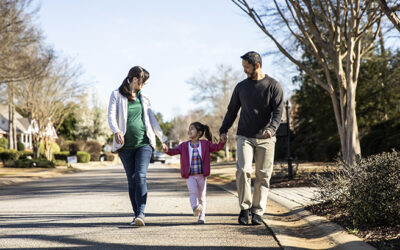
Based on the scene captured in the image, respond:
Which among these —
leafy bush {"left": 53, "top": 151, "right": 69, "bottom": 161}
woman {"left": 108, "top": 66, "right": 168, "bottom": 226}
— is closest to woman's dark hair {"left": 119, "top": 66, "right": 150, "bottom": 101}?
woman {"left": 108, "top": 66, "right": 168, "bottom": 226}

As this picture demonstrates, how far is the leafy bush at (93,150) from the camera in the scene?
175 ft

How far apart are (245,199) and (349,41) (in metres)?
8.89

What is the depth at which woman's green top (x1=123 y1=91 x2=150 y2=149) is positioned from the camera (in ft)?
21.0

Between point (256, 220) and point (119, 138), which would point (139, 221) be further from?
point (256, 220)

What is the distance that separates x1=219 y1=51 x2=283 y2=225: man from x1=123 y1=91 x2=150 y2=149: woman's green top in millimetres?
1285

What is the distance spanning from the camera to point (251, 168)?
6316 millimetres

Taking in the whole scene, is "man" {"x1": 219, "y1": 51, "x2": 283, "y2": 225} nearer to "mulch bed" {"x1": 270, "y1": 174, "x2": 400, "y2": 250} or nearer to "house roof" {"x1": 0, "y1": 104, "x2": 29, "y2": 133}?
"mulch bed" {"x1": 270, "y1": 174, "x2": 400, "y2": 250}

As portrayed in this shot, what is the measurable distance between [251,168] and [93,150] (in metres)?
48.8

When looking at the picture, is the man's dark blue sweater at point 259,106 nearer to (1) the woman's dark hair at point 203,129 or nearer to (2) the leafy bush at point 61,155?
(1) the woman's dark hair at point 203,129

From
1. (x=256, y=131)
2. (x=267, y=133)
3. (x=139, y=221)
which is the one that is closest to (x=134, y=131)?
(x=139, y=221)

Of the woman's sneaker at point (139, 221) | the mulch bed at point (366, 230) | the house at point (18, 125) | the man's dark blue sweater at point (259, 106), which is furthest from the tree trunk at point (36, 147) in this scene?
the house at point (18, 125)

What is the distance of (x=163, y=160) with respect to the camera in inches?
1980

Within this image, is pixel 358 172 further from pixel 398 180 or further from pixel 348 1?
pixel 348 1

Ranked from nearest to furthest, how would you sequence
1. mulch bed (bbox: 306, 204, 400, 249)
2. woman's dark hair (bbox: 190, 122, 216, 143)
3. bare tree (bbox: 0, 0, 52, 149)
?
1. mulch bed (bbox: 306, 204, 400, 249)
2. woman's dark hair (bbox: 190, 122, 216, 143)
3. bare tree (bbox: 0, 0, 52, 149)
